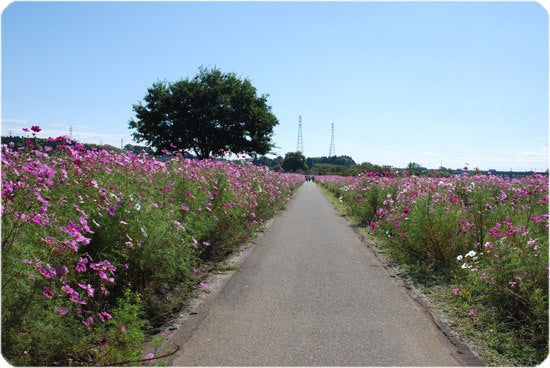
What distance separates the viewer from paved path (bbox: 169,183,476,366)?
3.71 metres

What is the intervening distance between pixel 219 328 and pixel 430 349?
1966 millimetres

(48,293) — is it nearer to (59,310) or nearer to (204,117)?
(59,310)

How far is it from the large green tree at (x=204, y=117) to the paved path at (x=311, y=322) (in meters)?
25.5

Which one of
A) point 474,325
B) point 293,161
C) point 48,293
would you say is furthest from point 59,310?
point 293,161

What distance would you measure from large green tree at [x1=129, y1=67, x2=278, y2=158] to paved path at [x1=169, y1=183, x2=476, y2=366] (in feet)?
83.7

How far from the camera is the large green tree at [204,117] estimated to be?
3195cm

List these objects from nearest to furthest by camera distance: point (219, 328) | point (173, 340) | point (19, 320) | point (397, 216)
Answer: point (19, 320)
point (173, 340)
point (219, 328)
point (397, 216)

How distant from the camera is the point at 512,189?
9.01 m

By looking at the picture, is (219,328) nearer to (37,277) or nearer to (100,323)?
(100,323)

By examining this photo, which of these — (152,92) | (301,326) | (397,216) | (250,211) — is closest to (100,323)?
(301,326)

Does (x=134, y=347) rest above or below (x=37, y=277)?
below

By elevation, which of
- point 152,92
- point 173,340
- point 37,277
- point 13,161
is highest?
point 152,92

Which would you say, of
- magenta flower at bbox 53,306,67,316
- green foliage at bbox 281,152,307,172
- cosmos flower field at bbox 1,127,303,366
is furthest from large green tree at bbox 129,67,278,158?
green foliage at bbox 281,152,307,172

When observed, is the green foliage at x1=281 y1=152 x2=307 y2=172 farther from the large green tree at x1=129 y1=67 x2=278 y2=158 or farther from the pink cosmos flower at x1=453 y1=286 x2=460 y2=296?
the pink cosmos flower at x1=453 y1=286 x2=460 y2=296
